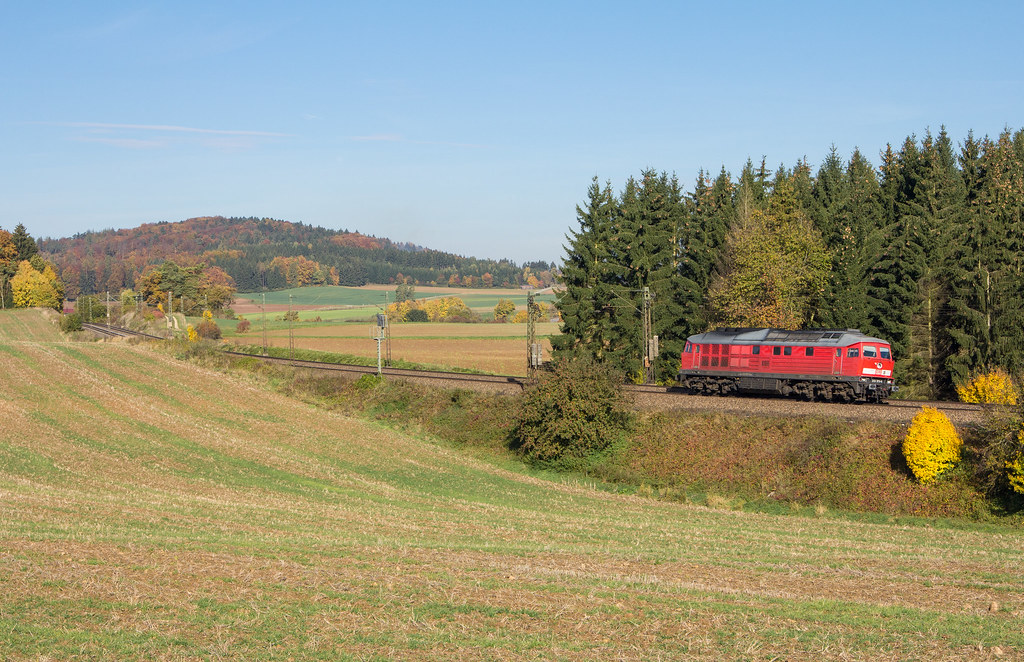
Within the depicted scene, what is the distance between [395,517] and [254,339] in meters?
109

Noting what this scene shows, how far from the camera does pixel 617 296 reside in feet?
236

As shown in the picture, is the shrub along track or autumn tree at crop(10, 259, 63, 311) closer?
the shrub along track

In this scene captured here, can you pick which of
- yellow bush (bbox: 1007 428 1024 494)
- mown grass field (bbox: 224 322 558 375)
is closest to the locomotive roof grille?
yellow bush (bbox: 1007 428 1024 494)

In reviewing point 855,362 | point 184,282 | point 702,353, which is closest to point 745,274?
point 702,353

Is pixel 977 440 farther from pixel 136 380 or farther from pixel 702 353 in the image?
pixel 136 380

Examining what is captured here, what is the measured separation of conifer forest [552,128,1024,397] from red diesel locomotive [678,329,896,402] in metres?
5.80

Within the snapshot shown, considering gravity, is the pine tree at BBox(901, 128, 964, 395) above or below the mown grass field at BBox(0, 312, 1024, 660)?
above

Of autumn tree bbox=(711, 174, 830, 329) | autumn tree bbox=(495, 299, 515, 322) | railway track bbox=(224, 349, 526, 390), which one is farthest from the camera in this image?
autumn tree bbox=(495, 299, 515, 322)

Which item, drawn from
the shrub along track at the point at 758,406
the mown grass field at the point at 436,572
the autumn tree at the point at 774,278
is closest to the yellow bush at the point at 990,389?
the shrub along track at the point at 758,406

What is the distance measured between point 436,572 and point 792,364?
37.4m

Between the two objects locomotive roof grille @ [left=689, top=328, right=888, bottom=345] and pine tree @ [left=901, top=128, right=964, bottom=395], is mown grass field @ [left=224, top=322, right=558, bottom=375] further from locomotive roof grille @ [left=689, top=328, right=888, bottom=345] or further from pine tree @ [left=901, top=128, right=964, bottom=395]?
pine tree @ [left=901, top=128, right=964, bottom=395]

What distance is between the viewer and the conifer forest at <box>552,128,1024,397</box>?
59.0 meters

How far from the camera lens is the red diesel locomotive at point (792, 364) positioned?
4856 centimetres

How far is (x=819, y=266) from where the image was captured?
222 feet
